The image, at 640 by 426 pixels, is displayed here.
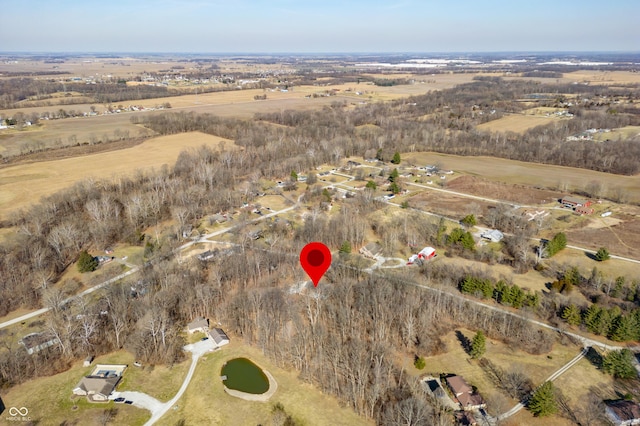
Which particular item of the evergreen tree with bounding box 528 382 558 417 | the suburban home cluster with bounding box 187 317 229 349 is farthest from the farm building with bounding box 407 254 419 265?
the suburban home cluster with bounding box 187 317 229 349

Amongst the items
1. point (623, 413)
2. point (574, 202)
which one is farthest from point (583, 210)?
point (623, 413)

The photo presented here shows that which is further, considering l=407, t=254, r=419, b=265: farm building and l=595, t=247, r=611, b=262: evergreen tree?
l=407, t=254, r=419, b=265: farm building

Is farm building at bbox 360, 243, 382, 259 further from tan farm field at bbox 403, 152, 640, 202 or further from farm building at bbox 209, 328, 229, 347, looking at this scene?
tan farm field at bbox 403, 152, 640, 202

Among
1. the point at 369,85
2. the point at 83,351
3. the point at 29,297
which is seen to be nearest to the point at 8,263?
the point at 29,297

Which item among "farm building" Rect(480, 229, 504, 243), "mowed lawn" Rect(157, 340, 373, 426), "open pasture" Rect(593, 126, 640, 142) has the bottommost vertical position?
"mowed lawn" Rect(157, 340, 373, 426)

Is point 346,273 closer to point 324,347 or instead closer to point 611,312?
point 324,347

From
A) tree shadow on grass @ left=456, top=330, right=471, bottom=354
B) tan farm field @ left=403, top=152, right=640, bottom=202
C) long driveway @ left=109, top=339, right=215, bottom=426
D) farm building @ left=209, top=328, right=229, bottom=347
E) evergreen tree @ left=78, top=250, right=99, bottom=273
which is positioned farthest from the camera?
tan farm field @ left=403, top=152, right=640, bottom=202

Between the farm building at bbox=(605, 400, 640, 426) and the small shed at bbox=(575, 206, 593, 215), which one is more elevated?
the small shed at bbox=(575, 206, 593, 215)
